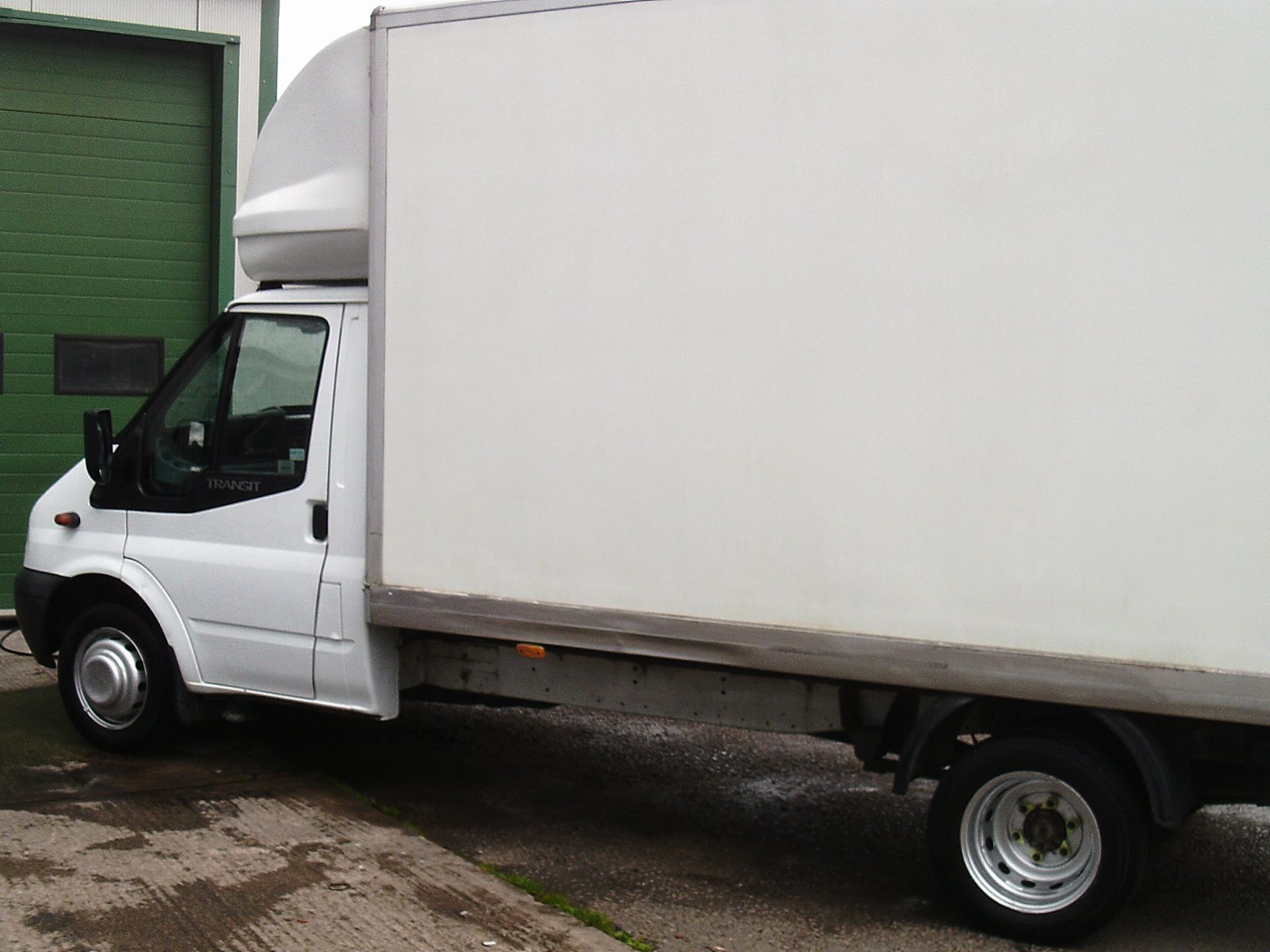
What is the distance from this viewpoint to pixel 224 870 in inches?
195

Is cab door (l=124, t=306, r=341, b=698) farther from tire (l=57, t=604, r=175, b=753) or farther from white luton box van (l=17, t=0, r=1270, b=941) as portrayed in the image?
tire (l=57, t=604, r=175, b=753)

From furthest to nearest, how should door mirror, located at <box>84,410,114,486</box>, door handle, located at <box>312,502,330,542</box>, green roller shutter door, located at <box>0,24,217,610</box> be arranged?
green roller shutter door, located at <box>0,24,217,610</box> → door mirror, located at <box>84,410,114,486</box> → door handle, located at <box>312,502,330,542</box>

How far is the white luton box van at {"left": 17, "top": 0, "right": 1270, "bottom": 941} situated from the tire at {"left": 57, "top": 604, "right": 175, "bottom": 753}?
578 millimetres

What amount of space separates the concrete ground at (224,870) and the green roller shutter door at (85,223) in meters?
3.73

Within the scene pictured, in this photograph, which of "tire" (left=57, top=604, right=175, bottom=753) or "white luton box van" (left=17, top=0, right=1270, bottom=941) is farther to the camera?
"tire" (left=57, top=604, right=175, bottom=753)

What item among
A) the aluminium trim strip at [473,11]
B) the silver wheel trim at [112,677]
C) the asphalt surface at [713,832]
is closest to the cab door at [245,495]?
the silver wheel trim at [112,677]

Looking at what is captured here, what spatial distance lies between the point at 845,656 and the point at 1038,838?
2.93 feet

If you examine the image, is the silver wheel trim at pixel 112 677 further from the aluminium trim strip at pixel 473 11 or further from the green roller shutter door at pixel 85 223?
the green roller shutter door at pixel 85 223

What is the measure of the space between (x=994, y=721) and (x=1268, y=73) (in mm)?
2177

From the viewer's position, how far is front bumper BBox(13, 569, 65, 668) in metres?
6.34

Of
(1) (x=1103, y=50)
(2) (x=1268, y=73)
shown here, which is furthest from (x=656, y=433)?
(2) (x=1268, y=73)

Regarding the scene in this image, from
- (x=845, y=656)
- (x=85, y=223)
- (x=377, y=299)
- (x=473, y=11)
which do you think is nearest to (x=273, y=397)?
(x=377, y=299)

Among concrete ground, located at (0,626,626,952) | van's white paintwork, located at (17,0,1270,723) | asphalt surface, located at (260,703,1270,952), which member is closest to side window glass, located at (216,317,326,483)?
van's white paintwork, located at (17,0,1270,723)

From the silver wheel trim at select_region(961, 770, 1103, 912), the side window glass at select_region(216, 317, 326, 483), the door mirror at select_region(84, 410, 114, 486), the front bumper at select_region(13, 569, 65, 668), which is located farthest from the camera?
the front bumper at select_region(13, 569, 65, 668)
